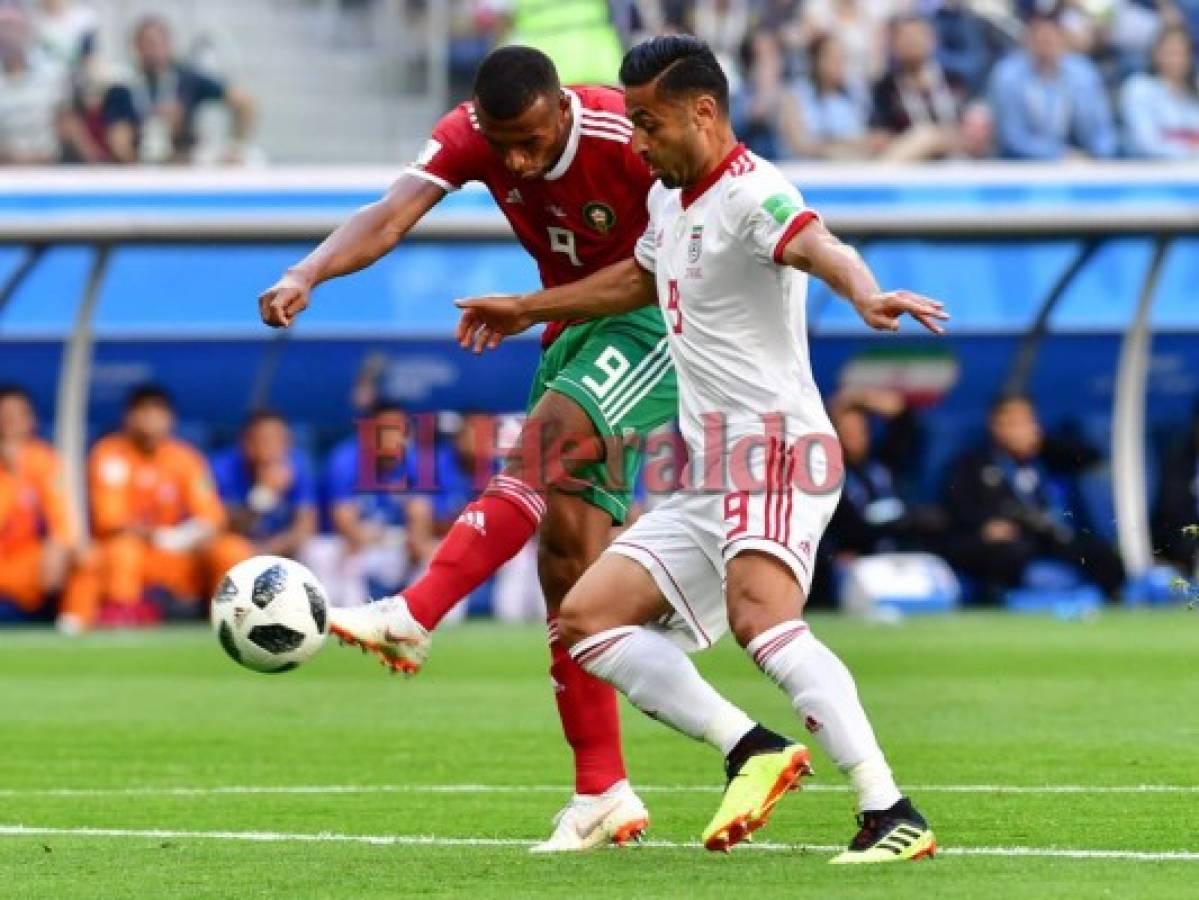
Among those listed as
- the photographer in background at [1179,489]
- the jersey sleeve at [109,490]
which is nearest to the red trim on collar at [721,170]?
the jersey sleeve at [109,490]

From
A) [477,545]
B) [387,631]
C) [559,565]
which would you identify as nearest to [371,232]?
[477,545]

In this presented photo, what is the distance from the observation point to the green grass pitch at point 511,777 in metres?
6.81

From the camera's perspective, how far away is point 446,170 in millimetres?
8320


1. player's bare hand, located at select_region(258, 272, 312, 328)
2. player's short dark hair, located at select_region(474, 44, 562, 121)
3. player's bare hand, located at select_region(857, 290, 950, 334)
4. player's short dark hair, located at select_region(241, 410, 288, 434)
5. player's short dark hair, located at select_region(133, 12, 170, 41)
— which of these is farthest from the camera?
player's short dark hair, located at select_region(133, 12, 170, 41)

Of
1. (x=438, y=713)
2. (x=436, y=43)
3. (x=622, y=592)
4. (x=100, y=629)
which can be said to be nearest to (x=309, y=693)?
(x=438, y=713)

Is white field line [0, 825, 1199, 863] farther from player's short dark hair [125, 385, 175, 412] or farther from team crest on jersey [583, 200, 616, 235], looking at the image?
player's short dark hair [125, 385, 175, 412]

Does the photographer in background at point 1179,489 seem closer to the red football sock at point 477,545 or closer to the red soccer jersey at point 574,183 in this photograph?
the red soccer jersey at point 574,183

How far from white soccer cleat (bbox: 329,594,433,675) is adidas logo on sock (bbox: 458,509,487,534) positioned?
455mm

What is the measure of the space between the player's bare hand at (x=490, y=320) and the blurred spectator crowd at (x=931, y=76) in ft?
44.4

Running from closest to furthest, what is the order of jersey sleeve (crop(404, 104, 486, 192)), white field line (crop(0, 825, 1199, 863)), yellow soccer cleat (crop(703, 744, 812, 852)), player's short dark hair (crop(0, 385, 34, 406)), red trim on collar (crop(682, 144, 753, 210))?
yellow soccer cleat (crop(703, 744, 812, 852)) < white field line (crop(0, 825, 1199, 863)) < red trim on collar (crop(682, 144, 753, 210)) < jersey sleeve (crop(404, 104, 486, 192)) < player's short dark hair (crop(0, 385, 34, 406))

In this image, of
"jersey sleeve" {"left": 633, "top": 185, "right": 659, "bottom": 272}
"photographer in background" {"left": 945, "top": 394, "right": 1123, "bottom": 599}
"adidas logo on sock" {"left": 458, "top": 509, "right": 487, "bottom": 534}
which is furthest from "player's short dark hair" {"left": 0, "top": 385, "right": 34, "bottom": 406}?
"jersey sleeve" {"left": 633, "top": 185, "right": 659, "bottom": 272}

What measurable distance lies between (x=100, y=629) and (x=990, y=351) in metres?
7.43

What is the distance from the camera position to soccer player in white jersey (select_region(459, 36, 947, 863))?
689cm

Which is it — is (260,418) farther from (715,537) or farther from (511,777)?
(715,537)
